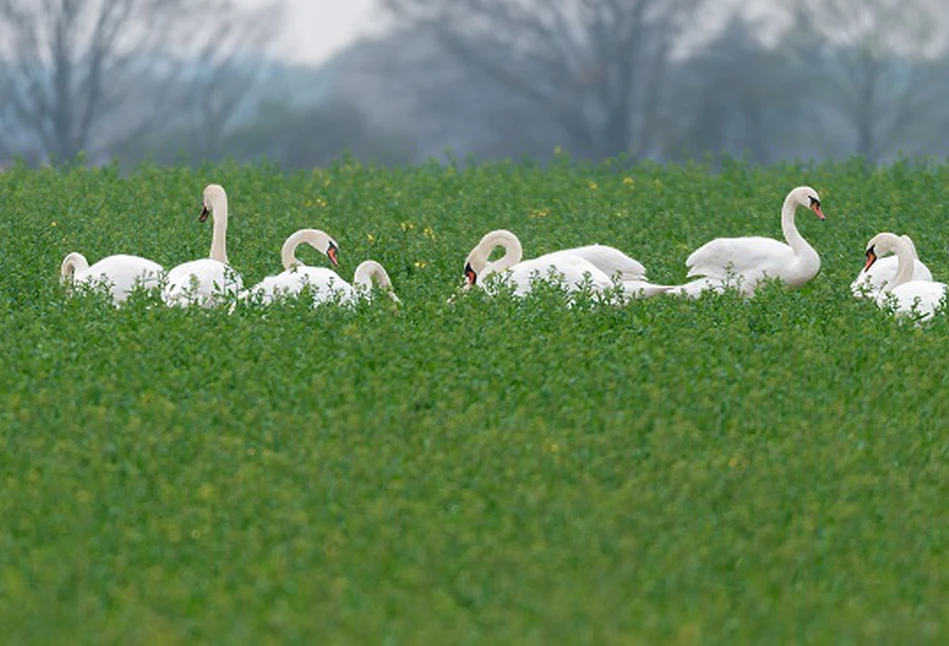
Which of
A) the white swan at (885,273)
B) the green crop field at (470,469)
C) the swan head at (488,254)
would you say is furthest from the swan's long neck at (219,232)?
the white swan at (885,273)

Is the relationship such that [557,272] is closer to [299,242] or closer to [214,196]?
[299,242]

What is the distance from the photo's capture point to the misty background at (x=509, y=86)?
1751 inches

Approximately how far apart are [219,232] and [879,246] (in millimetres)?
6057

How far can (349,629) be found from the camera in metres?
7.80

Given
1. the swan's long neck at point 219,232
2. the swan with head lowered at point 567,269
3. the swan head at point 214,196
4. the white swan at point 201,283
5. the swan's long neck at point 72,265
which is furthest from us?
the swan head at point 214,196

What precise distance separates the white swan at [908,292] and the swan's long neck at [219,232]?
5.88 metres

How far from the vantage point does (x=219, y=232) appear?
1778 cm

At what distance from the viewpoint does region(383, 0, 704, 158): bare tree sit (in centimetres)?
4403

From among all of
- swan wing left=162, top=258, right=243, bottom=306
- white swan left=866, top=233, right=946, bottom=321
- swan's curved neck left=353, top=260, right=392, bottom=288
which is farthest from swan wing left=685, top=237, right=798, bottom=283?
swan wing left=162, top=258, right=243, bottom=306

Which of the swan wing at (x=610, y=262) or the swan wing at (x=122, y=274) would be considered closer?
the swan wing at (x=122, y=274)

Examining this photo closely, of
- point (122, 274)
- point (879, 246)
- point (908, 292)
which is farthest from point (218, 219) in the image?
point (908, 292)

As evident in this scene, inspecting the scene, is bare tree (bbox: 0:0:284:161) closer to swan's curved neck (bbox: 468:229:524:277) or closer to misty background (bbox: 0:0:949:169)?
misty background (bbox: 0:0:949:169)

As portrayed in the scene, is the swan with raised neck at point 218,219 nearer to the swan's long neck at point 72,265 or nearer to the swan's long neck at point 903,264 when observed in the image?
the swan's long neck at point 72,265

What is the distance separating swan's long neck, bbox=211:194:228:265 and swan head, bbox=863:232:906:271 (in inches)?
230
